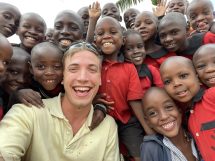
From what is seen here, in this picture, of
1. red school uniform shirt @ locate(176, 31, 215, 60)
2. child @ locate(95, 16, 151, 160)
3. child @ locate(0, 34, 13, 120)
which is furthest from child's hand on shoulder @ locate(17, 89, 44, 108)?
red school uniform shirt @ locate(176, 31, 215, 60)

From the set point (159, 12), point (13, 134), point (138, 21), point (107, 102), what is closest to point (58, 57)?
point (107, 102)

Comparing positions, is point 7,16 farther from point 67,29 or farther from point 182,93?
point 182,93

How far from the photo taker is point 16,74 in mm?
3246

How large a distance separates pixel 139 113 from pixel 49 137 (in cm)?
113

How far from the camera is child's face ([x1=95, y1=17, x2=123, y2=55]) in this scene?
3520 mm

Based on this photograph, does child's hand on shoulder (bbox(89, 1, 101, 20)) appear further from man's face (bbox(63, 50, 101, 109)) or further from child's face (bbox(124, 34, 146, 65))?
man's face (bbox(63, 50, 101, 109))

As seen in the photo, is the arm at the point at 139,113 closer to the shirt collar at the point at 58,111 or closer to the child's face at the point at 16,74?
the shirt collar at the point at 58,111

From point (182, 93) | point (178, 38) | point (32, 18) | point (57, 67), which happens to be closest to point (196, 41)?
point (178, 38)

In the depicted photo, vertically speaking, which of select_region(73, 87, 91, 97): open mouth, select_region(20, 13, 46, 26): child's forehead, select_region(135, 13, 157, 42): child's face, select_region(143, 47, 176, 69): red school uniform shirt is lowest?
select_region(73, 87, 91, 97): open mouth

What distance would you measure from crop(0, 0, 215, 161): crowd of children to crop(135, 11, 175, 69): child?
0.02m

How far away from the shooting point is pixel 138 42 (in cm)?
376

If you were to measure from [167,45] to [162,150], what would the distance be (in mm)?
1538

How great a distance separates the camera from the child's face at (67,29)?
12.3 feet

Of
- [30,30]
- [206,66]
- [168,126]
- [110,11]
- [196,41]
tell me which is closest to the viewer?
[168,126]
